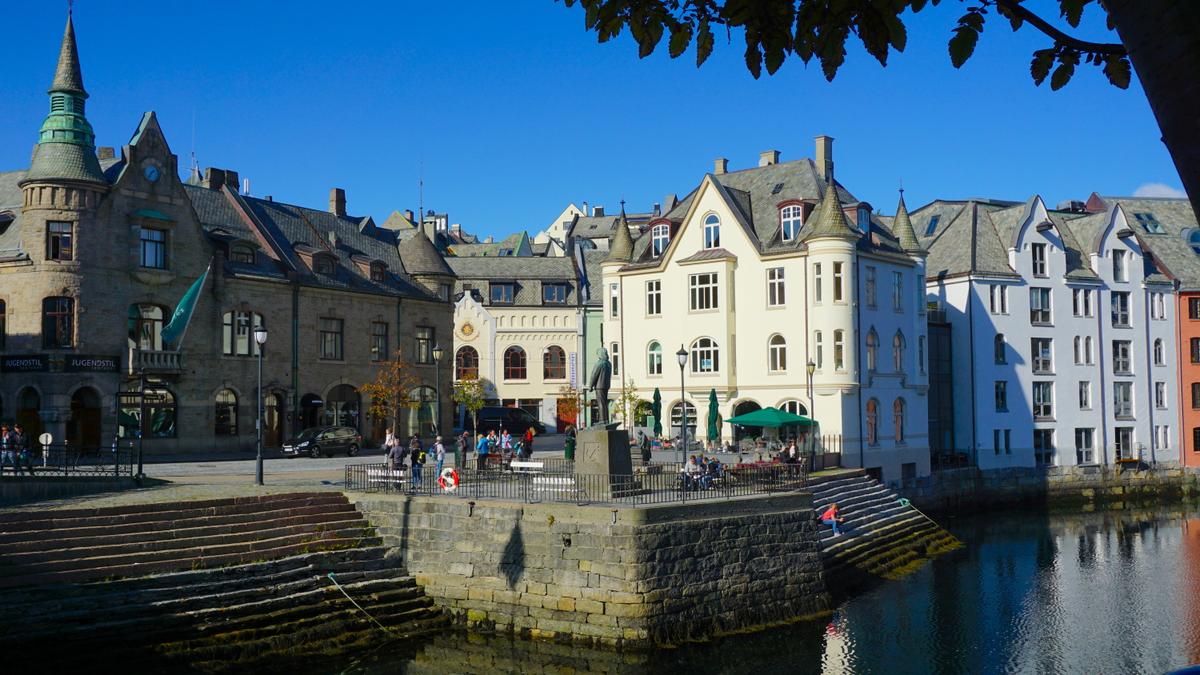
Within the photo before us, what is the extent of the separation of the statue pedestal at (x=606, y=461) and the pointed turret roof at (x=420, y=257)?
32572 millimetres

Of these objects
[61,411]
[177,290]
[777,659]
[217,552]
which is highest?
[177,290]

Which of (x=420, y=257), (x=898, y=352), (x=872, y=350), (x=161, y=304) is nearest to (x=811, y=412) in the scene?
(x=872, y=350)

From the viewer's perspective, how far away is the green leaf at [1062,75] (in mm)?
5820

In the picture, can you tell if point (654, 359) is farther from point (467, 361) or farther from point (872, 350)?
point (467, 361)

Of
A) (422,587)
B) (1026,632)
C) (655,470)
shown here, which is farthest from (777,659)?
(655,470)

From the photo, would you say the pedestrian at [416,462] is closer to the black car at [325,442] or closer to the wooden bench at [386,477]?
the wooden bench at [386,477]

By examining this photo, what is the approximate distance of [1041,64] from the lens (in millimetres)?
5863

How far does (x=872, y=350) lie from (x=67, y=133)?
34.5 meters

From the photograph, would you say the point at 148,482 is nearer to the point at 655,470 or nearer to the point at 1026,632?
the point at 655,470

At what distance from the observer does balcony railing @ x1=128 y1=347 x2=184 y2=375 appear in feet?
138

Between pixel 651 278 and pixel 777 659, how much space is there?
29.8m

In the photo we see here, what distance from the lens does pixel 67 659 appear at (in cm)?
1994

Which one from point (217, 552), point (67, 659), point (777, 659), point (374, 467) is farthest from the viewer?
point (374, 467)

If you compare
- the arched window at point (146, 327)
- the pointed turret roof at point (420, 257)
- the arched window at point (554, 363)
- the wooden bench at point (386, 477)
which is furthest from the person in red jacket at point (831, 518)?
the arched window at point (554, 363)
